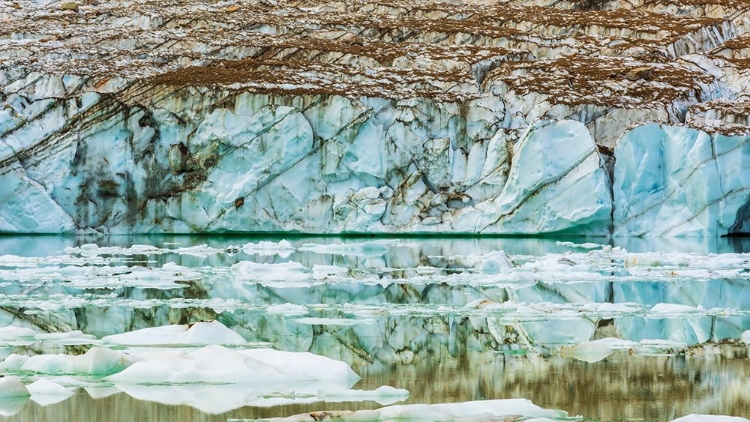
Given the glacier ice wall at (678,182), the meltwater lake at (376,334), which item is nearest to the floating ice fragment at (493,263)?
the meltwater lake at (376,334)

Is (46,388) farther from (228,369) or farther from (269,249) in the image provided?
(269,249)

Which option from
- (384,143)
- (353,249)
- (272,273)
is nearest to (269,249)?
(353,249)

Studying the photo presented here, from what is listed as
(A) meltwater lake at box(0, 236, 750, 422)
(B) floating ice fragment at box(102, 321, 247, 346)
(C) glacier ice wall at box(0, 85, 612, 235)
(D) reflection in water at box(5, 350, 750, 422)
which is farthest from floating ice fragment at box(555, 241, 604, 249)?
Result: (B) floating ice fragment at box(102, 321, 247, 346)

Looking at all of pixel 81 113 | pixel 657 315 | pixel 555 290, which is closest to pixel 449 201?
pixel 81 113

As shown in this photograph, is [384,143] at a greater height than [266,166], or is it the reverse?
[384,143]

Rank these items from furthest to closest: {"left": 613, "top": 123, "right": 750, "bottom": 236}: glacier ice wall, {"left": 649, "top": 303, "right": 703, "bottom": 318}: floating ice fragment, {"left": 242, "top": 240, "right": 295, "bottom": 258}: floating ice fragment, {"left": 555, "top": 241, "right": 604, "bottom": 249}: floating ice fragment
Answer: {"left": 613, "top": 123, "right": 750, "bottom": 236}: glacier ice wall < {"left": 555, "top": 241, "right": 604, "bottom": 249}: floating ice fragment < {"left": 242, "top": 240, "right": 295, "bottom": 258}: floating ice fragment < {"left": 649, "top": 303, "right": 703, "bottom": 318}: floating ice fragment

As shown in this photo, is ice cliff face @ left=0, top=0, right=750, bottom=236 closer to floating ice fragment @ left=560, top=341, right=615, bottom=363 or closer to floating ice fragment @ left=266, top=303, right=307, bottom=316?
floating ice fragment @ left=266, top=303, right=307, bottom=316

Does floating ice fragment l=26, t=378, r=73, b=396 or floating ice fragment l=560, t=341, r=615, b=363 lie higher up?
floating ice fragment l=560, t=341, r=615, b=363
